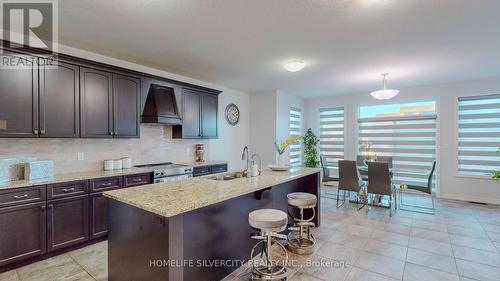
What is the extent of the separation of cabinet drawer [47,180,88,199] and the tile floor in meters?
0.71

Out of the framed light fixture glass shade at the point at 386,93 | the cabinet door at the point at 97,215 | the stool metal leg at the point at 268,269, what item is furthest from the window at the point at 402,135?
the cabinet door at the point at 97,215


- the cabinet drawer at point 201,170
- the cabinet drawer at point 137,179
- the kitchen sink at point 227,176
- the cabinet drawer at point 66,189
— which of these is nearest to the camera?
the cabinet drawer at point 66,189

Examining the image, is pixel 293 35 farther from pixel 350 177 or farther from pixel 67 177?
pixel 67 177

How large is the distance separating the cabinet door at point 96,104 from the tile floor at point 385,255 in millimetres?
1472

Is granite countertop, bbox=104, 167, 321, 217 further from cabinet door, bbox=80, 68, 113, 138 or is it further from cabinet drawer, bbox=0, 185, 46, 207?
cabinet door, bbox=80, 68, 113, 138

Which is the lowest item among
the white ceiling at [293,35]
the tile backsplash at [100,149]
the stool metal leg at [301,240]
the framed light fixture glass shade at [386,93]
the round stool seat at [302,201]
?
the stool metal leg at [301,240]

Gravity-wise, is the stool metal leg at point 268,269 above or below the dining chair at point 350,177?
below

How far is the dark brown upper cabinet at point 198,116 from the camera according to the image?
14.2 ft

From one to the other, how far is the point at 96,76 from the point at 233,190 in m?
2.51

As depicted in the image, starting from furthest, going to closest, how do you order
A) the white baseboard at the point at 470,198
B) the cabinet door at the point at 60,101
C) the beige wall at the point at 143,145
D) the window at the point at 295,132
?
1. the window at the point at 295,132
2. the white baseboard at the point at 470,198
3. the beige wall at the point at 143,145
4. the cabinet door at the point at 60,101

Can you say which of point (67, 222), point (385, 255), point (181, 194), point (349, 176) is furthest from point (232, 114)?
point (385, 255)

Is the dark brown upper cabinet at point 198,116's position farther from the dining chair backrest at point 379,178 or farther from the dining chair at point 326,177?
the dining chair backrest at point 379,178

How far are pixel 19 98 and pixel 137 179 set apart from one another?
1.55 meters

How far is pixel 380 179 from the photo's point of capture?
425 cm
